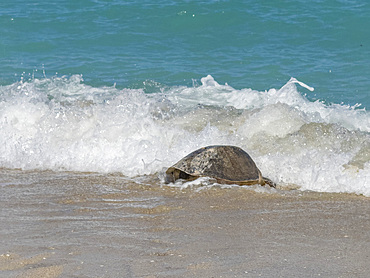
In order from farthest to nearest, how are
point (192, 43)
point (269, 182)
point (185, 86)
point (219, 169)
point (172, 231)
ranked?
point (192, 43), point (185, 86), point (269, 182), point (219, 169), point (172, 231)

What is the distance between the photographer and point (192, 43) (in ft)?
39.0

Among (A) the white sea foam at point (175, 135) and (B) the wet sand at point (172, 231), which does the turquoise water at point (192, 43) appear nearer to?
(A) the white sea foam at point (175, 135)

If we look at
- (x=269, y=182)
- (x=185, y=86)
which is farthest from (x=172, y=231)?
(x=185, y=86)

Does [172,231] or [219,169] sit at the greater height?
[219,169]

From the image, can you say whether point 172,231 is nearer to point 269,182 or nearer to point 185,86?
point 269,182

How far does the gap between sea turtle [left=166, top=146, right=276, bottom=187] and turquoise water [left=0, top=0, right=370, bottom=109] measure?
3.76 meters

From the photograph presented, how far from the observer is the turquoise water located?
9.81 meters

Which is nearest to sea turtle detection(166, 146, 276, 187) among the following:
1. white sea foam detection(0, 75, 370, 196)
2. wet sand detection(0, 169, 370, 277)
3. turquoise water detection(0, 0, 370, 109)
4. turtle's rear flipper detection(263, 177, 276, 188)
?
turtle's rear flipper detection(263, 177, 276, 188)

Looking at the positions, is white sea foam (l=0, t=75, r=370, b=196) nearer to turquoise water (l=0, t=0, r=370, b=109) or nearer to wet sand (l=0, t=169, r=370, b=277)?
wet sand (l=0, t=169, r=370, b=277)

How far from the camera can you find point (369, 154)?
19.4ft

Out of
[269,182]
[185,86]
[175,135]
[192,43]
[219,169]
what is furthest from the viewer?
[192,43]

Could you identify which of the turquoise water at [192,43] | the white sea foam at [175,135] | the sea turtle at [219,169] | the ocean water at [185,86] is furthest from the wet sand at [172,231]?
the turquoise water at [192,43]

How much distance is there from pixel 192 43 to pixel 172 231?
8.44m

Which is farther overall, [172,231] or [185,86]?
[185,86]
